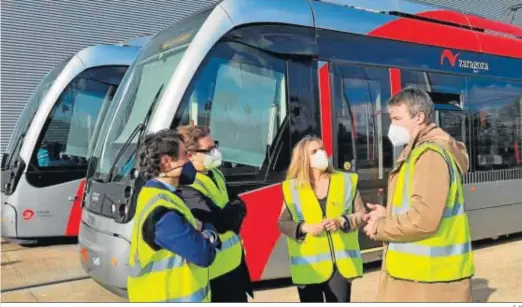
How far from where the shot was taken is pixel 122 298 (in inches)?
208

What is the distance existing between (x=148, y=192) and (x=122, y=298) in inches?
125

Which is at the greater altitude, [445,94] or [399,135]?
[445,94]

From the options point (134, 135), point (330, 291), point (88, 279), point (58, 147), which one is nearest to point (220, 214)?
point (330, 291)

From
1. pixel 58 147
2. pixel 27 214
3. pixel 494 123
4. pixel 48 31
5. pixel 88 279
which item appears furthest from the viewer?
pixel 48 31

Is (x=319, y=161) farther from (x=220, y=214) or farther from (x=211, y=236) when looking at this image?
(x=211, y=236)

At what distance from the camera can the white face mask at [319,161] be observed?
3547 mm

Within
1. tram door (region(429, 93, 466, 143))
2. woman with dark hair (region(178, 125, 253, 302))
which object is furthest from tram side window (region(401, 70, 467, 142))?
woman with dark hair (region(178, 125, 253, 302))

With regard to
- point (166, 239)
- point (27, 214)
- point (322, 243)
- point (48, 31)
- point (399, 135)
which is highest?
point (48, 31)

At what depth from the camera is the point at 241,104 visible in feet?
16.6

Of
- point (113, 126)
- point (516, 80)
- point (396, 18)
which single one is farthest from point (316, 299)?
point (516, 80)

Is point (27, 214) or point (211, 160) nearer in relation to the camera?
point (211, 160)

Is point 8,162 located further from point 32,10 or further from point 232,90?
point 32,10

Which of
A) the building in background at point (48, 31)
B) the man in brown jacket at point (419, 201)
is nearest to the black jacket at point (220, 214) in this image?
the man in brown jacket at point (419, 201)

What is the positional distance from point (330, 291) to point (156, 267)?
1422 mm
